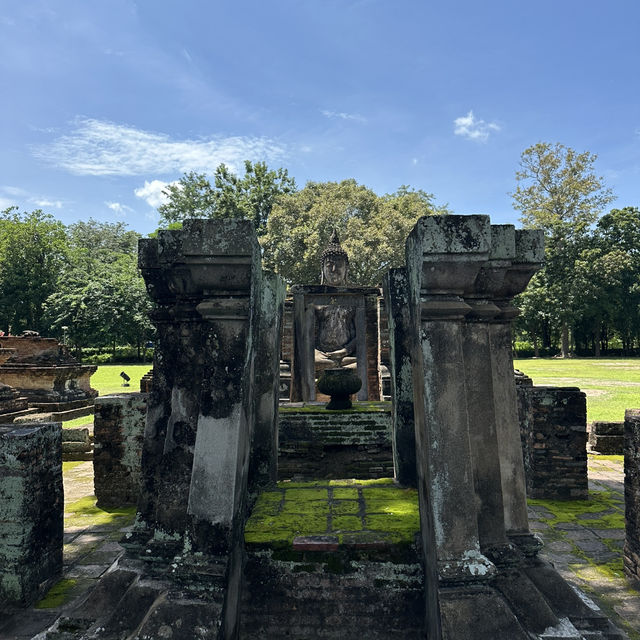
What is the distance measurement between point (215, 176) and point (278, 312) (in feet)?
101

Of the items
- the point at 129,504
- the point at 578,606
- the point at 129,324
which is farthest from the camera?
the point at 129,324

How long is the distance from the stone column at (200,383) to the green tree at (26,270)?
3093 cm

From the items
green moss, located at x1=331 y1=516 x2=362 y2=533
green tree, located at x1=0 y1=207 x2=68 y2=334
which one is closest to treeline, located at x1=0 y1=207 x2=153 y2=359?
green tree, located at x1=0 y1=207 x2=68 y2=334

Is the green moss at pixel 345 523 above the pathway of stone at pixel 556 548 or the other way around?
above

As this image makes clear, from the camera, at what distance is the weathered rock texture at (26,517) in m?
3.64

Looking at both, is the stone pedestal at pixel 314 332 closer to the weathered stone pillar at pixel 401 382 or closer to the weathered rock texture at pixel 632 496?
the weathered rock texture at pixel 632 496

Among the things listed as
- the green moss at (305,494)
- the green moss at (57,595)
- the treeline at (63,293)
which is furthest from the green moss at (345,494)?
the treeline at (63,293)

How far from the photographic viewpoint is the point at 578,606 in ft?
8.89

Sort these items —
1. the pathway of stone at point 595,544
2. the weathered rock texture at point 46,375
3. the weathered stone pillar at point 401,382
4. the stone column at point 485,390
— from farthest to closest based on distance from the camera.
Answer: the weathered rock texture at point 46,375, the weathered stone pillar at point 401,382, the pathway of stone at point 595,544, the stone column at point 485,390

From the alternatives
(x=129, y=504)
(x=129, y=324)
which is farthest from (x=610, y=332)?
(x=129, y=504)

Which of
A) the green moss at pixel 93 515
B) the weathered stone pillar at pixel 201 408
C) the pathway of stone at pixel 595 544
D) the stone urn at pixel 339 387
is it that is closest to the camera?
the weathered stone pillar at pixel 201 408

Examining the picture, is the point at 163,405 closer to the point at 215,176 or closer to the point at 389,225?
the point at 389,225

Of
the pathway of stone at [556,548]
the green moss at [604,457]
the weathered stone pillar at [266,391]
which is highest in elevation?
the weathered stone pillar at [266,391]

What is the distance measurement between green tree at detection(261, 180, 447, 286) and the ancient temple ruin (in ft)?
64.9
